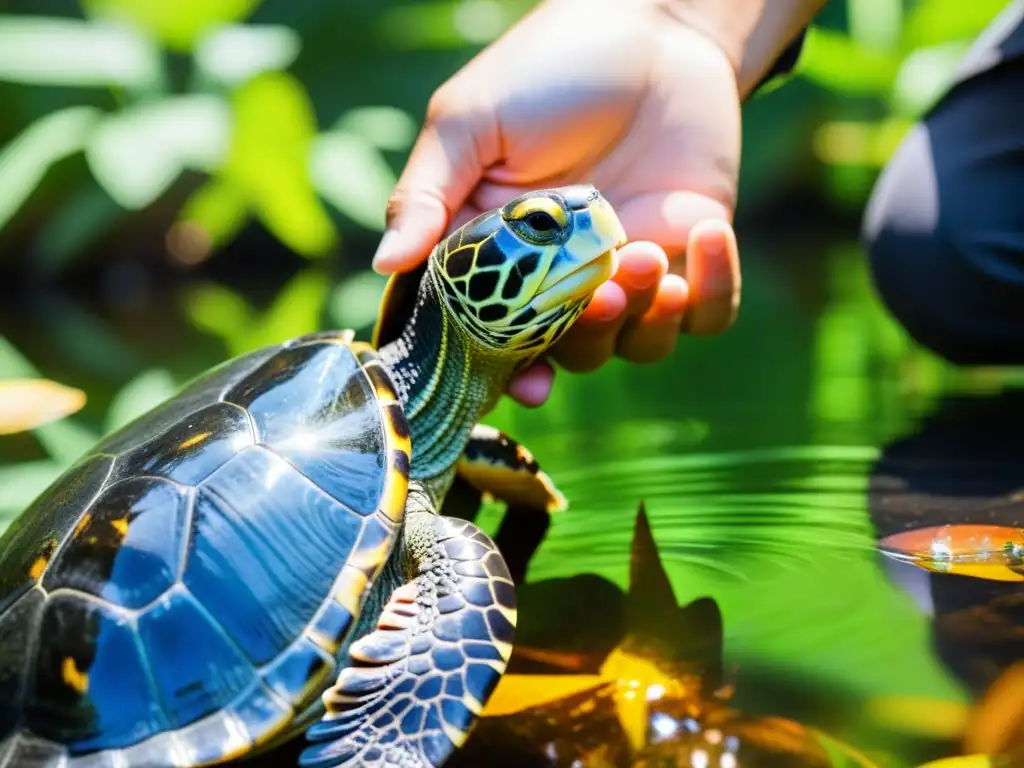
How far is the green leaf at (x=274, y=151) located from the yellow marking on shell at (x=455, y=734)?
3820mm

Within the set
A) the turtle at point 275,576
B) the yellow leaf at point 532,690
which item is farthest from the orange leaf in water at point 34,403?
the yellow leaf at point 532,690

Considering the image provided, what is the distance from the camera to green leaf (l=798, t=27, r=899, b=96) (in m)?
4.33

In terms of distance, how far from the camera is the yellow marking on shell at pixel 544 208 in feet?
2.83

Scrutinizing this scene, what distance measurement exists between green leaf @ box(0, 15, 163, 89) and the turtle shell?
3.64 m

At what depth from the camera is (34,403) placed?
1796 millimetres

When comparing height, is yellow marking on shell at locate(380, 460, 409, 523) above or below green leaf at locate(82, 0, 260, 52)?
below

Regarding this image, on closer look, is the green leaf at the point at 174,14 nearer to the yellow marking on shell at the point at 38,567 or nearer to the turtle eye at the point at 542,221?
the turtle eye at the point at 542,221

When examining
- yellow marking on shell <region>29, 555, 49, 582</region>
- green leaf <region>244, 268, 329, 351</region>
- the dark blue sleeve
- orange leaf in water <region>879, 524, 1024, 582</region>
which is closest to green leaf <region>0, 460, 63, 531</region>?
yellow marking on shell <region>29, 555, 49, 582</region>

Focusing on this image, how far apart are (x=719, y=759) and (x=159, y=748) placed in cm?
37

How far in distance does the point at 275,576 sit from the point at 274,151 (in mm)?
3727

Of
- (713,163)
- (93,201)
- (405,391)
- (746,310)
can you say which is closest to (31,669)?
(405,391)

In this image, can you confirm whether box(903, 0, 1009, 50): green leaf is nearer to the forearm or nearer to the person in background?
the person in background

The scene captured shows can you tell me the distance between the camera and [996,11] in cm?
415

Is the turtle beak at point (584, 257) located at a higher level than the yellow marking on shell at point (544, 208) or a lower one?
lower
